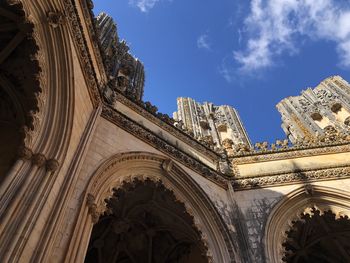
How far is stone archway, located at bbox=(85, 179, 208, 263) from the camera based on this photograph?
29.2ft

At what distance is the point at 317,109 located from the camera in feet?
78.4

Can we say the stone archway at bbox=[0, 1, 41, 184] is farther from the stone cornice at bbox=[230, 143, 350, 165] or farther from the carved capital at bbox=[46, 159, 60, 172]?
the stone cornice at bbox=[230, 143, 350, 165]

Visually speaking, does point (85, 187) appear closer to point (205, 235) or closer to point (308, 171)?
point (205, 235)

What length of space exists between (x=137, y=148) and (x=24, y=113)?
8.22 ft

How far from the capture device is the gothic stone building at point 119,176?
15.5 ft

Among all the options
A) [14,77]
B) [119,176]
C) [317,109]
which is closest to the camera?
[119,176]

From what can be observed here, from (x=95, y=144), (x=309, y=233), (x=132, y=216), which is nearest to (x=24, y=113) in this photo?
(x=95, y=144)

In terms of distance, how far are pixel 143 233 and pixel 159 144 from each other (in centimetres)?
311

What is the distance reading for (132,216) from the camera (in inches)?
372

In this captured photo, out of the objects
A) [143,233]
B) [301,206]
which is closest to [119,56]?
[143,233]

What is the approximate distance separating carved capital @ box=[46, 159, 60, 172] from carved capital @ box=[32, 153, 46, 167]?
68 millimetres

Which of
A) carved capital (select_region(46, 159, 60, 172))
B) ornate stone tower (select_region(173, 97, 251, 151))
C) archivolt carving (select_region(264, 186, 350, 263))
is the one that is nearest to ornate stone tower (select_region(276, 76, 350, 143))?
ornate stone tower (select_region(173, 97, 251, 151))

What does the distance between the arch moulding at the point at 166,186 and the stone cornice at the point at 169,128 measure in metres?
1.62

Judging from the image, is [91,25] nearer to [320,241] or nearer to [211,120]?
[320,241]
